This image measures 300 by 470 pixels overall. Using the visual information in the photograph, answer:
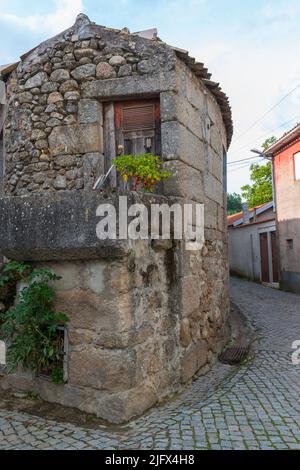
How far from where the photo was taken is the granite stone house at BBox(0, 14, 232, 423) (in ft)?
10.2

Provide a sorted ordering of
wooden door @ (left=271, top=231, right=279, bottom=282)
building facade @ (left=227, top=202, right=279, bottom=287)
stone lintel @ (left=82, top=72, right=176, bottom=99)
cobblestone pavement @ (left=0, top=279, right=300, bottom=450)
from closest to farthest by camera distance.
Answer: cobblestone pavement @ (left=0, top=279, right=300, bottom=450) → stone lintel @ (left=82, top=72, right=176, bottom=99) → wooden door @ (left=271, top=231, right=279, bottom=282) → building facade @ (left=227, top=202, right=279, bottom=287)

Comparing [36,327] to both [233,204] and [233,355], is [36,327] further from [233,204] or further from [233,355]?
[233,204]

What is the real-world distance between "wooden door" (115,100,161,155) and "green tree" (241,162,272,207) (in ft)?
62.6

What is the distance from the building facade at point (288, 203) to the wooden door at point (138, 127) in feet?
24.9

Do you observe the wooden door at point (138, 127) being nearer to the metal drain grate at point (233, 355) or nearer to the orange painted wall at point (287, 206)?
the metal drain grate at point (233, 355)

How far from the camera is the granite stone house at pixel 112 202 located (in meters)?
3.12

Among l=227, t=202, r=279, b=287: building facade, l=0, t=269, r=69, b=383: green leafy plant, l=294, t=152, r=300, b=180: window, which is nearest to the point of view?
l=0, t=269, r=69, b=383: green leafy plant

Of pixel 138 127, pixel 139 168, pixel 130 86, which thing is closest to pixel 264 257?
pixel 138 127

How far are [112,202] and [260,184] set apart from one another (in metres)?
21.6

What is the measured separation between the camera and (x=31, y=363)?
132 inches

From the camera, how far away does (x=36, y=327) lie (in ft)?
10.6

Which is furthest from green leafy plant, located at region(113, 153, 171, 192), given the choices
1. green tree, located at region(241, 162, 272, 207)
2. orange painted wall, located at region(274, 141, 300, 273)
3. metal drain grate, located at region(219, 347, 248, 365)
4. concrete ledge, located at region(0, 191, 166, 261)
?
green tree, located at region(241, 162, 272, 207)

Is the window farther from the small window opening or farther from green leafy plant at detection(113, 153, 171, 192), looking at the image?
the small window opening
